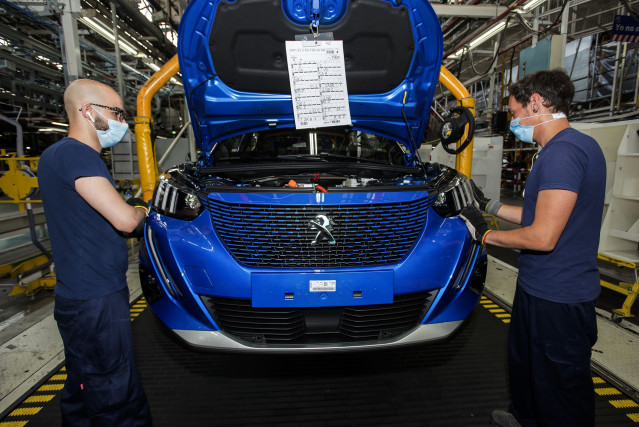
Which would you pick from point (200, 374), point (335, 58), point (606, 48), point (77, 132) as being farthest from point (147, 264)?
point (606, 48)

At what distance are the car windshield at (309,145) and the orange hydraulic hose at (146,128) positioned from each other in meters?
0.56

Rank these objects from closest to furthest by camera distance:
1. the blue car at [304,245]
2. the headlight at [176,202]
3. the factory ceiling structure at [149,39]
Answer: the blue car at [304,245]
the headlight at [176,202]
the factory ceiling structure at [149,39]

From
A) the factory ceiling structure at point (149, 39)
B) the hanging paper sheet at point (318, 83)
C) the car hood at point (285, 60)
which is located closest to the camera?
the car hood at point (285, 60)

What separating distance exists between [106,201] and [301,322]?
0.94 meters

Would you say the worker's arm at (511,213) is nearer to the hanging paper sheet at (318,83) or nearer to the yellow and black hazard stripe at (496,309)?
the hanging paper sheet at (318,83)

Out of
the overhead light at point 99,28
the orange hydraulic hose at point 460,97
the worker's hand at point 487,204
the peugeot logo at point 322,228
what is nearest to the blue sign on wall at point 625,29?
the orange hydraulic hose at point 460,97

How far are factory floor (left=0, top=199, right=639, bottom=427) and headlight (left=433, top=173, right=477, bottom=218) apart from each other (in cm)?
68

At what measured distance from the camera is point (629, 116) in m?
6.80

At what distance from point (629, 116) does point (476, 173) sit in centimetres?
378

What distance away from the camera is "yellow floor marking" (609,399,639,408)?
181cm

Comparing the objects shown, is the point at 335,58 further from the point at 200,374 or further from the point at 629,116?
the point at 629,116

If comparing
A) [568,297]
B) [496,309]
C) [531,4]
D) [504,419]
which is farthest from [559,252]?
[531,4]

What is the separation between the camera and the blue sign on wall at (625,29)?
530 centimetres

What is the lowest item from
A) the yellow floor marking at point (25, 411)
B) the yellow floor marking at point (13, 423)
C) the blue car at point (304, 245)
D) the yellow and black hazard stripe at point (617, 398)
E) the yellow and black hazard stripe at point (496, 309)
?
the yellow and black hazard stripe at point (496, 309)
